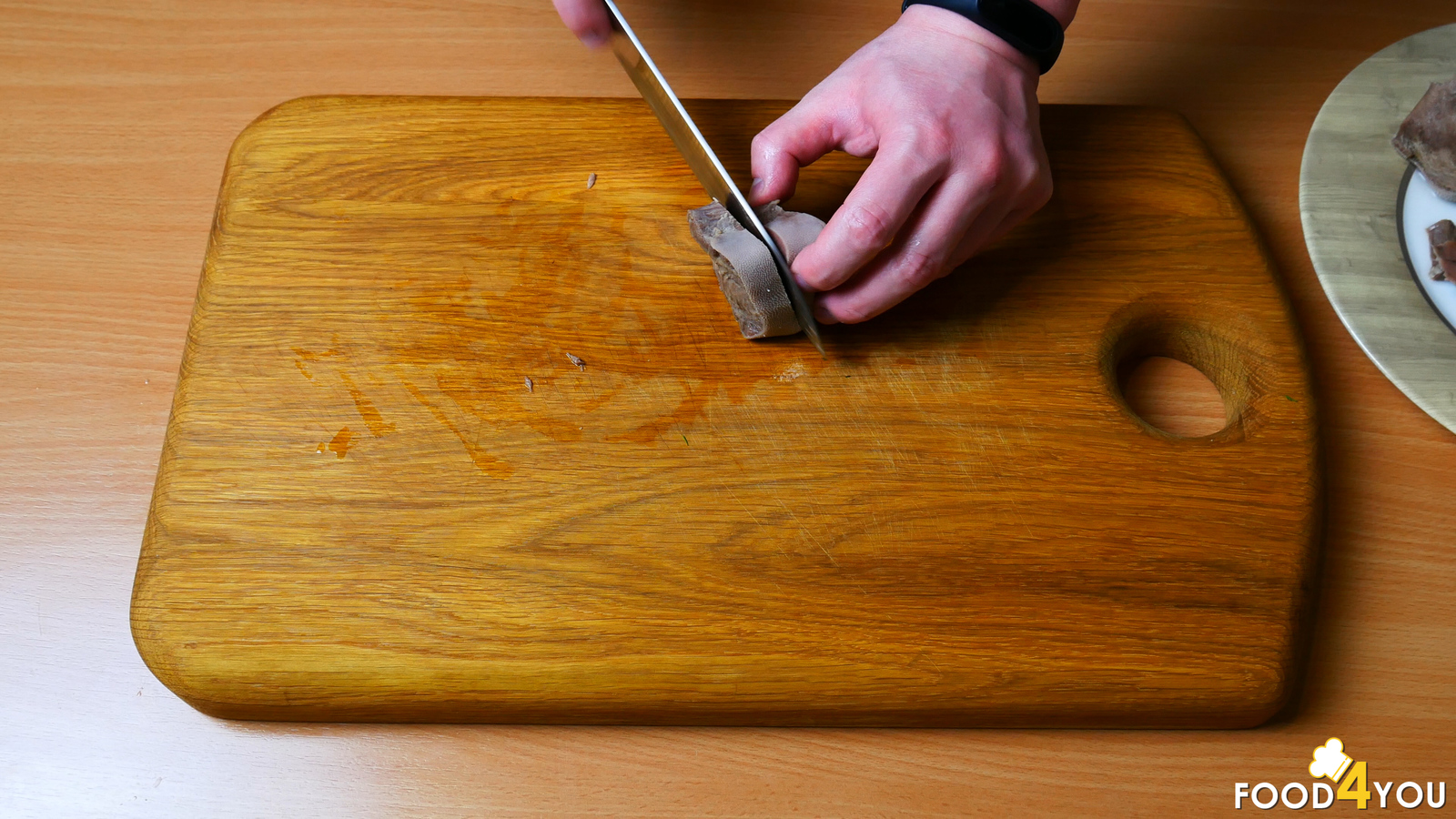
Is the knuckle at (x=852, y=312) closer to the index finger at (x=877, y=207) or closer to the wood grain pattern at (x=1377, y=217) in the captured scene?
the index finger at (x=877, y=207)

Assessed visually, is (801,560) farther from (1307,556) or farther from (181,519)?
(181,519)

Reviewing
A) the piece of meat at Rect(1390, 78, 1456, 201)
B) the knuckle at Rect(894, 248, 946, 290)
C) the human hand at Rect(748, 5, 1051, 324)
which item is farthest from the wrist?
the piece of meat at Rect(1390, 78, 1456, 201)

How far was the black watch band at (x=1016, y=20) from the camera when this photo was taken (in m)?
1.58

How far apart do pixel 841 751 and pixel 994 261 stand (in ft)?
2.93

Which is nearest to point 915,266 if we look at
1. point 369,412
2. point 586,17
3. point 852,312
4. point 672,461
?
point 852,312

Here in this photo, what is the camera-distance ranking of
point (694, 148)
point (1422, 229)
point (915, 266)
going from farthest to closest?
point (1422, 229) < point (694, 148) < point (915, 266)

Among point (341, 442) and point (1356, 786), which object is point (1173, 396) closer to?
point (1356, 786)

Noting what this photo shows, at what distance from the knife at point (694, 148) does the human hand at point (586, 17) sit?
0.01 meters

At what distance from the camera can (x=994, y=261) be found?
177cm

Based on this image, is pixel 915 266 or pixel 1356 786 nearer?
pixel 1356 786

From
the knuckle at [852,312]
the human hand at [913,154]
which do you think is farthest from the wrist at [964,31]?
the knuckle at [852,312]

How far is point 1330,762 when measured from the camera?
4.91 feet

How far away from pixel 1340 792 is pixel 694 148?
4.71ft

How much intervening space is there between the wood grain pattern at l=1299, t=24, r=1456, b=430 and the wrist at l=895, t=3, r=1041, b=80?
2.22 ft
